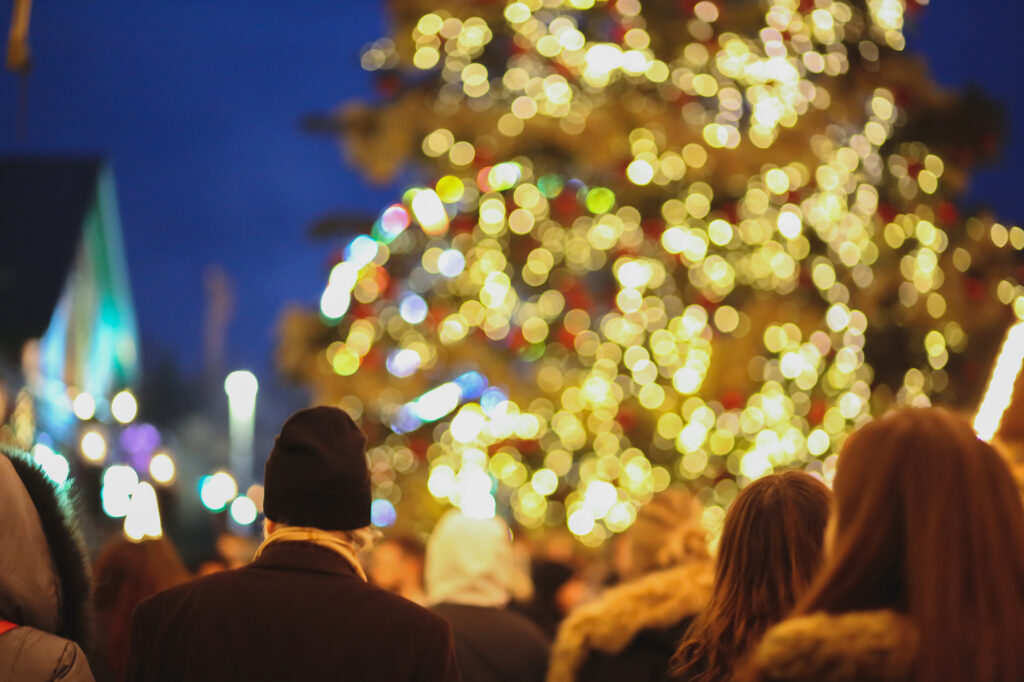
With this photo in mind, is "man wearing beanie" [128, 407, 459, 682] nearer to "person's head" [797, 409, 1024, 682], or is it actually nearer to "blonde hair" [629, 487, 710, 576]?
"person's head" [797, 409, 1024, 682]

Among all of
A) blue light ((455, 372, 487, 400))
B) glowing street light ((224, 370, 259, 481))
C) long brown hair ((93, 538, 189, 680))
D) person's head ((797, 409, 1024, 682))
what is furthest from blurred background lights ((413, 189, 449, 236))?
glowing street light ((224, 370, 259, 481))

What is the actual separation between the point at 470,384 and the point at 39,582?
863 centimetres

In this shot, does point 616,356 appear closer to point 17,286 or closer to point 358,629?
point 358,629

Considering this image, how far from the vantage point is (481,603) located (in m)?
5.58

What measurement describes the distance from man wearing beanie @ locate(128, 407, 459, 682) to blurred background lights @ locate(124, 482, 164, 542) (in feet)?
23.3

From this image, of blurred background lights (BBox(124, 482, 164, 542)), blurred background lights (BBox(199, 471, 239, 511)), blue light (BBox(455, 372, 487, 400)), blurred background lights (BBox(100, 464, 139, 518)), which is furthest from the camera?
blurred background lights (BBox(199, 471, 239, 511))

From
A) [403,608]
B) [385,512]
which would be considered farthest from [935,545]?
[385,512]

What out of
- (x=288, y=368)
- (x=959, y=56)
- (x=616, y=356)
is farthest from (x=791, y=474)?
(x=959, y=56)

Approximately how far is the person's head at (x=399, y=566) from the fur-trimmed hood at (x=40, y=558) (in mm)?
4383

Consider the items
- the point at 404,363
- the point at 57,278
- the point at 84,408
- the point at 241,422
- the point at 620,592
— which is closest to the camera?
the point at 620,592

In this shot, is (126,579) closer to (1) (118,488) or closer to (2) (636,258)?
(2) (636,258)

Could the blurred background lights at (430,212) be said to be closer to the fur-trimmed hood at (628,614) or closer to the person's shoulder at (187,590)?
the fur-trimmed hood at (628,614)

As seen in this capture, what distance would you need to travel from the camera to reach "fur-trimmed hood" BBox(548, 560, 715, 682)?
13.5 ft

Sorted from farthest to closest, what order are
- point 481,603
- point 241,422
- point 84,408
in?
point 241,422
point 84,408
point 481,603
